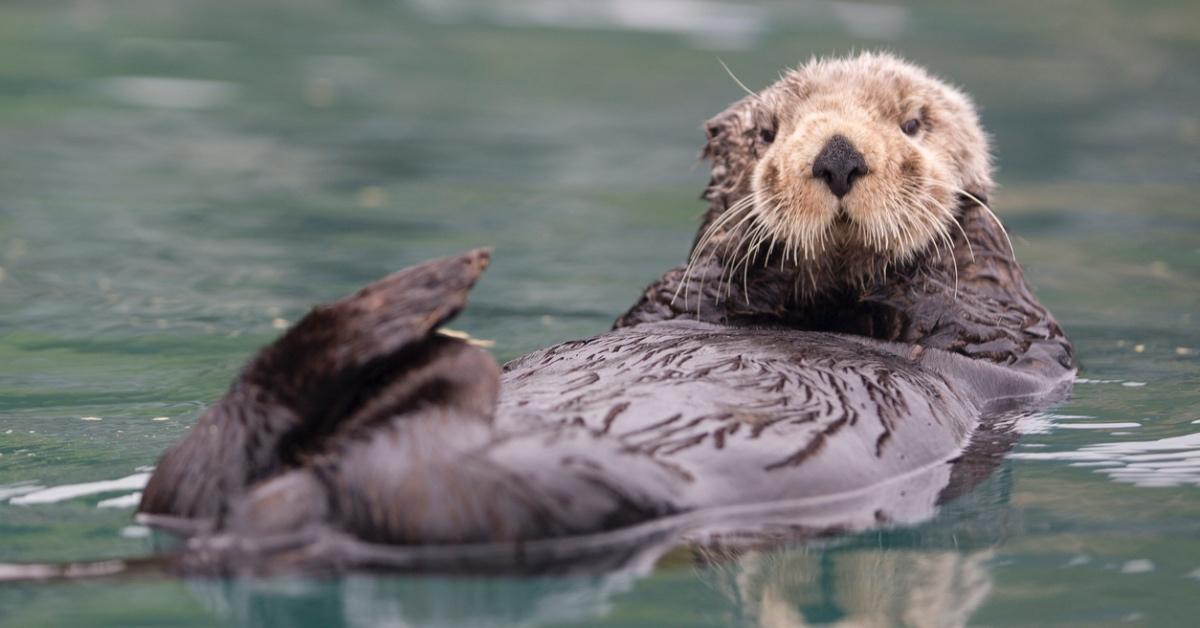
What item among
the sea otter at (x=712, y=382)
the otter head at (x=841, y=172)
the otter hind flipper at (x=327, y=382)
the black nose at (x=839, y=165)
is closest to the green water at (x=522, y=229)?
the sea otter at (x=712, y=382)

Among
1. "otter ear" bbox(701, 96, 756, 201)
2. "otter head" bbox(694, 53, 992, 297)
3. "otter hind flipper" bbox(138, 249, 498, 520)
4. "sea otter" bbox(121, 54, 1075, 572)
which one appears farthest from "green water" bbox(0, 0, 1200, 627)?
"otter ear" bbox(701, 96, 756, 201)

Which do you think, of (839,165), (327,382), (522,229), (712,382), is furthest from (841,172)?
(522,229)

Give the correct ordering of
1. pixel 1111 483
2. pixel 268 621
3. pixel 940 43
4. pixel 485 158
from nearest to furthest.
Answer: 1. pixel 268 621
2. pixel 1111 483
3. pixel 485 158
4. pixel 940 43

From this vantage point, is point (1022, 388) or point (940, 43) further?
point (940, 43)

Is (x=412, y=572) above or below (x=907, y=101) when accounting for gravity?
below

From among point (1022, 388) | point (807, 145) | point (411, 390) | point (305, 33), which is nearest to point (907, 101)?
point (807, 145)

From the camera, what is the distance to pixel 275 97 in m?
11.2

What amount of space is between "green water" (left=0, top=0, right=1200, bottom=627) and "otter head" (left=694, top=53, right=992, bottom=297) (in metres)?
0.66

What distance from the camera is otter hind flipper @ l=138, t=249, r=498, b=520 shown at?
3021 millimetres

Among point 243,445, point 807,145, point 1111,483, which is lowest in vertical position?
point 1111,483

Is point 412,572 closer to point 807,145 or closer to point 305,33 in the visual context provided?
point 807,145

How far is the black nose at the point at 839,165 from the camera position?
13.0 ft

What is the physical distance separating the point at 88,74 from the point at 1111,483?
9.38 meters

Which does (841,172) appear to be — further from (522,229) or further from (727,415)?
(522,229)
